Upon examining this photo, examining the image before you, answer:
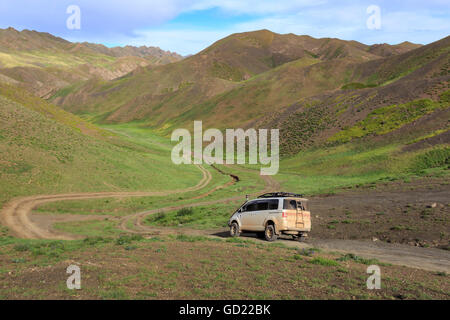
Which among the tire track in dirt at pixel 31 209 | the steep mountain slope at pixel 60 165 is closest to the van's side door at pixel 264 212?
the tire track in dirt at pixel 31 209

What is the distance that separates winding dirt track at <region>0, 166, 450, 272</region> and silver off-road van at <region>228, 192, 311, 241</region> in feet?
3.02

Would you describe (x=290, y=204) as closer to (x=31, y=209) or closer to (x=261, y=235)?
(x=261, y=235)

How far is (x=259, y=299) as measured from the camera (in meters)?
9.45

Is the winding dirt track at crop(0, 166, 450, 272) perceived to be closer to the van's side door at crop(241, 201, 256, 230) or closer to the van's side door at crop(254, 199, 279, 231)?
the van's side door at crop(254, 199, 279, 231)

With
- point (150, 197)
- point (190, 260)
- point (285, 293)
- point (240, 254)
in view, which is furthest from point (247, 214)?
point (150, 197)

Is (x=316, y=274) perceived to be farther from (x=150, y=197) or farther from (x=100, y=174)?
(x=100, y=174)

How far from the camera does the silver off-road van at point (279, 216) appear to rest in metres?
19.9

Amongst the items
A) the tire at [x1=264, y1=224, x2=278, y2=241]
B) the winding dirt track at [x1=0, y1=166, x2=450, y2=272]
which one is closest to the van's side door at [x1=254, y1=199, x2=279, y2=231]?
the tire at [x1=264, y1=224, x2=278, y2=241]

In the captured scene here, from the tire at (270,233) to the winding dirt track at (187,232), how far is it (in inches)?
29.8

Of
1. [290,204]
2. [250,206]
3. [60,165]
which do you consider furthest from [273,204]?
[60,165]

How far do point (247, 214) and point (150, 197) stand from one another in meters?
28.2

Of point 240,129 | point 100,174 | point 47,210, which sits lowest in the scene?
point 47,210

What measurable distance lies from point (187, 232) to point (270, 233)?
28.1 ft

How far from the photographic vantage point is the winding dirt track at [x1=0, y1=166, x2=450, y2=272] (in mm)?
16203
